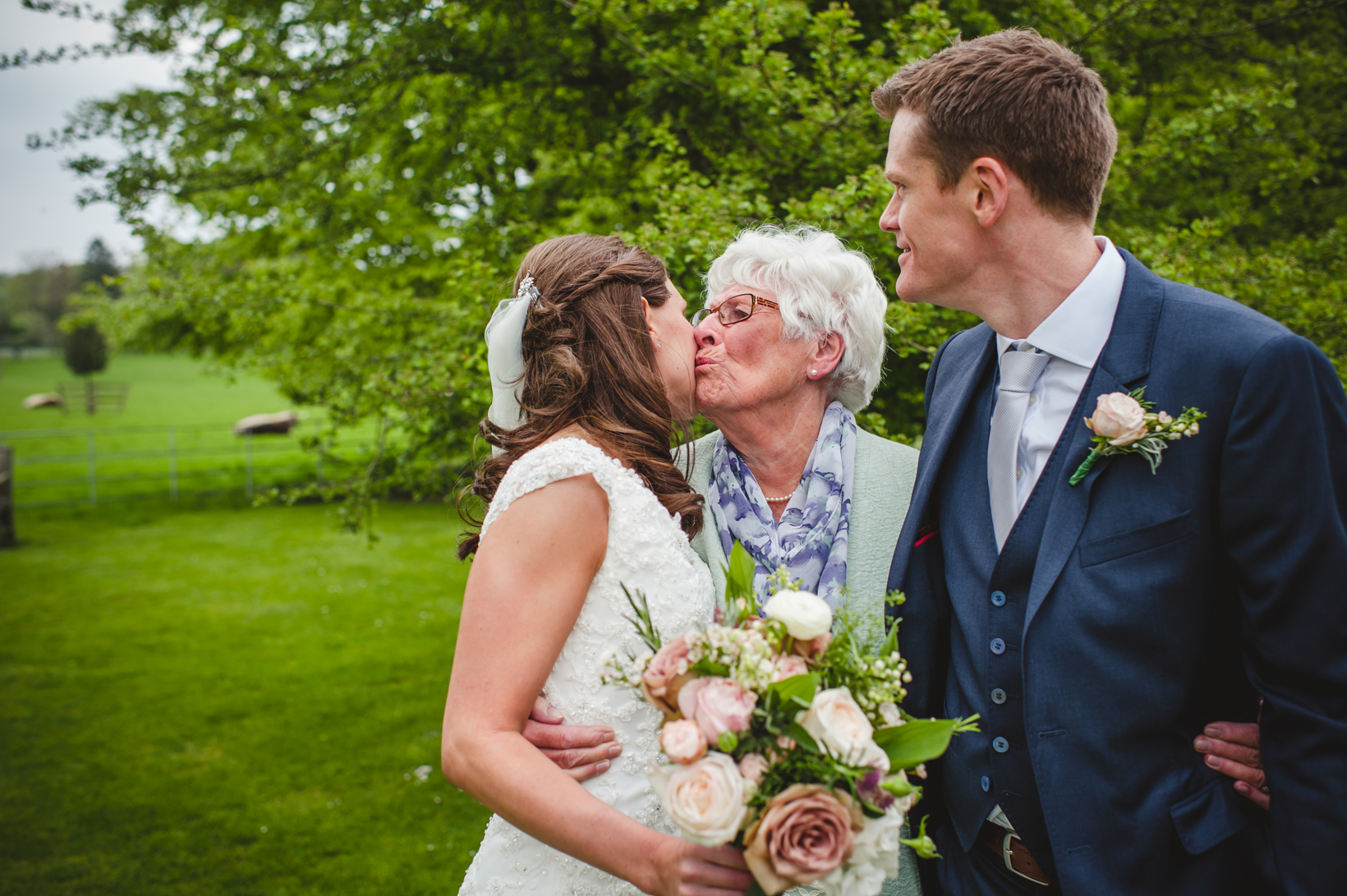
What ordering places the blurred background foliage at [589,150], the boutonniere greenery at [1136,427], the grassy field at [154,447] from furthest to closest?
the grassy field at [154,447]
the blurred background foliage at [589,150]
the boutonniere greenery at [1136,427]

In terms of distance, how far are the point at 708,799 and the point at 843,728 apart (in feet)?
0.85

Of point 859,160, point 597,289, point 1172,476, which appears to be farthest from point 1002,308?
point 859,160

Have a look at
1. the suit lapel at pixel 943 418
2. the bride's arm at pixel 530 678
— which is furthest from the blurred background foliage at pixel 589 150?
the bride's arm at pixel 530 678

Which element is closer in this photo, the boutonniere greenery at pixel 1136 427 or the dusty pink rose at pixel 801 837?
the dusty pink rose at pixel 801 837

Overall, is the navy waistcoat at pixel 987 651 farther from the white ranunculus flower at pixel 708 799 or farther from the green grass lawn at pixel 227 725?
the green grass lawn at pixel 227 725

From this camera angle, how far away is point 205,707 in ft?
27.7

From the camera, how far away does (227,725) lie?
801 centimetres

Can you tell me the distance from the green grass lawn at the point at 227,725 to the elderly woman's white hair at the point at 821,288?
427 cm

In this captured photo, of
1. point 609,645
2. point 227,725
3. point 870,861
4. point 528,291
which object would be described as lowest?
point 227,725

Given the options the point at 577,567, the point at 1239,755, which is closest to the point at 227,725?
the point at 577,567

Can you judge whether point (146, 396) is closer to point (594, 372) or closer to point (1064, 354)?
point (594, 372)

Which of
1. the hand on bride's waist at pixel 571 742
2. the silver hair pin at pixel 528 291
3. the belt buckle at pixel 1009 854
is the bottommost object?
the belt buckle at pixel 1009 854

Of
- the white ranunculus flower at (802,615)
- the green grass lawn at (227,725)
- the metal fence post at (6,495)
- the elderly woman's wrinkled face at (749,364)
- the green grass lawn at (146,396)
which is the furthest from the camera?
the green grass lawn at (146,396)

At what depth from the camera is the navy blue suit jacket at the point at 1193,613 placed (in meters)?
1.65
